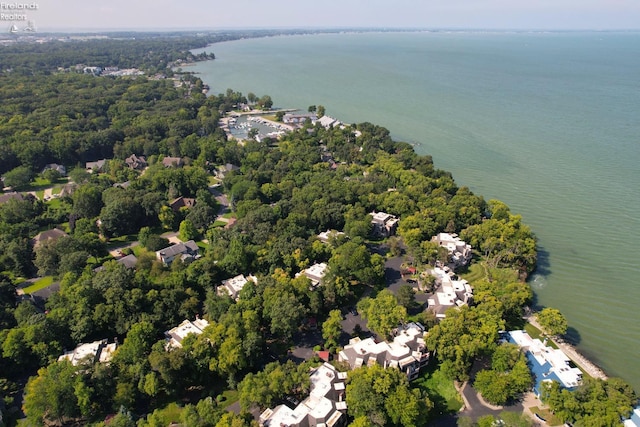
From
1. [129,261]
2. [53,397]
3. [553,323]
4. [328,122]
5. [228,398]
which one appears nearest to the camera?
[53,397]

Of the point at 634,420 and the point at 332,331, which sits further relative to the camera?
the point at 332,331

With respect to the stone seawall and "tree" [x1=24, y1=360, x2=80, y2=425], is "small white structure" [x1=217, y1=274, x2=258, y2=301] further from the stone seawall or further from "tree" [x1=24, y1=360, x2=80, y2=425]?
the stone seawall

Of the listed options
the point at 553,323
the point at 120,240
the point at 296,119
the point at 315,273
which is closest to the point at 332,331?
the point at 315,273

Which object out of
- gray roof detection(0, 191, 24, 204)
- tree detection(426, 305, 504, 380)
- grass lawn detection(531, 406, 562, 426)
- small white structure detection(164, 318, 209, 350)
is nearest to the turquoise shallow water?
grass lawn detection(531, 406, 562, 426)

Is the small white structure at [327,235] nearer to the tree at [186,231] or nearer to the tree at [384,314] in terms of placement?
the tree at [384,314]

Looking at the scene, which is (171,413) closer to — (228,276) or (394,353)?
(228,276)

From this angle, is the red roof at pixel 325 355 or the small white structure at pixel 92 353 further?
the red roof at pixel 325 355

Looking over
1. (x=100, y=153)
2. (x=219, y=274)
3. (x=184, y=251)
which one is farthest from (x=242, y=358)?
(x=100, y=153)

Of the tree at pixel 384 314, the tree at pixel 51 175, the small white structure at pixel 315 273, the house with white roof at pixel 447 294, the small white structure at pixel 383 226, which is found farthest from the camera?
the tree at pixel 51 175

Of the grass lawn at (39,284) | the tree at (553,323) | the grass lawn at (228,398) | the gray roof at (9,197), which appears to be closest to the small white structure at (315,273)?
the grass lawn at (228,398)
